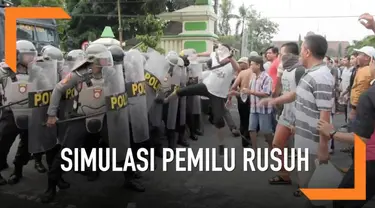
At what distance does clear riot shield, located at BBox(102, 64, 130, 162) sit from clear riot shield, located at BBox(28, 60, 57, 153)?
2.54 ft

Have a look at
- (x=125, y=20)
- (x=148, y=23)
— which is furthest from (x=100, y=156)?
(x=125, y=20)

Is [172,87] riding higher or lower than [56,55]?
lower

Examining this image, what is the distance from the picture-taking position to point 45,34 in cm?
1539

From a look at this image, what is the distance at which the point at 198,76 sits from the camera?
8.20 m

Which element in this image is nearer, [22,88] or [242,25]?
[22,88]

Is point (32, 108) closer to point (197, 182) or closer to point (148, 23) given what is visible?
point (197, 182)

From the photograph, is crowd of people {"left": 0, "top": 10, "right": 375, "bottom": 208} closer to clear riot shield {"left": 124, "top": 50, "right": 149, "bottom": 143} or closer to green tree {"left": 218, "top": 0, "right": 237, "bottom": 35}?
clear riot shield {"left": 124, "top": 50, "right": 149, "bottom": 143}

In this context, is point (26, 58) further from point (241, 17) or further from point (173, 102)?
point (241, 17)

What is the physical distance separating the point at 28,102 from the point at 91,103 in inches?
30.1

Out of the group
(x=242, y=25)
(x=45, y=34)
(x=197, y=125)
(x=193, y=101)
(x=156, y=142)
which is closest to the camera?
(x=156, y=142)

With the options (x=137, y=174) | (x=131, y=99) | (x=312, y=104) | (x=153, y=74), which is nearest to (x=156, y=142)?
(x=137, y=174)

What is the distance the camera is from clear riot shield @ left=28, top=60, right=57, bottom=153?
478cm

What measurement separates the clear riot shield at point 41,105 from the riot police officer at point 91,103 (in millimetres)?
222

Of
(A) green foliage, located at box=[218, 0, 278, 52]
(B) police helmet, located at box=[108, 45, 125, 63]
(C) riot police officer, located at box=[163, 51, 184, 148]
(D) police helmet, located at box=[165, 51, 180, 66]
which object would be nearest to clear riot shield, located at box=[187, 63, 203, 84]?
(C) riot police officer, located at box=[163, 51, 184, 148]
